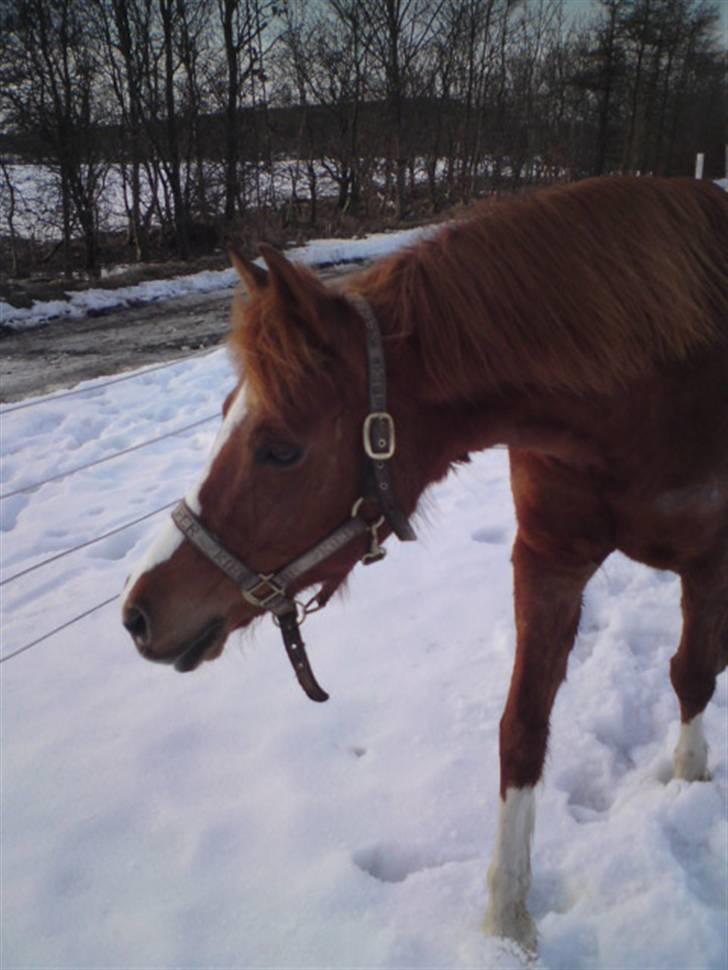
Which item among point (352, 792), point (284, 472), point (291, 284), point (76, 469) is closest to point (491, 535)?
point (352, 792)

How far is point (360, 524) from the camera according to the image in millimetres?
1334

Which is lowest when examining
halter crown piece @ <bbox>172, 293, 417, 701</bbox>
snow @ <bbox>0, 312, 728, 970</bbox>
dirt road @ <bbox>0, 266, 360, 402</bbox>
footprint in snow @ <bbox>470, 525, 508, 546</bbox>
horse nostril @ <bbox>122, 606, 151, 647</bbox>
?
dirt road @ <bbox>0, 266, 360, 402</bbox>

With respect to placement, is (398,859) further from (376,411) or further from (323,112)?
(323,112)

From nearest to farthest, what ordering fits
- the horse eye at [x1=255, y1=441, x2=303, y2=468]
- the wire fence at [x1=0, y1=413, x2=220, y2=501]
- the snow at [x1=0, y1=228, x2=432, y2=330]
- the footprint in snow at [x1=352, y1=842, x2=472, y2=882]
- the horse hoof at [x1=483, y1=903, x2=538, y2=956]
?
the horse eye at [x1=255, y1=441, x2=303, y2=468]
the horse hoof at [x1=483, y1=903, x2=538, y2=956]
the footprint in snow at [x1=352, y1=842, x2=472, y2=882]
the wire fence at [x1=0, y1=413, x2=220, y2=501]
the snow at [x1=0, y1=228, x2=432, y2=330]

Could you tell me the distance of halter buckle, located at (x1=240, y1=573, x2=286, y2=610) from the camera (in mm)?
1329

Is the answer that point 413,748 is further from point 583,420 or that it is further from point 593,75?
point 593,75

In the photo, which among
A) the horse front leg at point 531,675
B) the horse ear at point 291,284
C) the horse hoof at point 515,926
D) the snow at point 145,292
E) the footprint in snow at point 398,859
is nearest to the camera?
the horse ear at point 291,284

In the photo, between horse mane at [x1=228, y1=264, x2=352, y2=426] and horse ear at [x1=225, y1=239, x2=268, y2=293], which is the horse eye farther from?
horse ear at [x1=225, y1=239, x2=268, y2=293]

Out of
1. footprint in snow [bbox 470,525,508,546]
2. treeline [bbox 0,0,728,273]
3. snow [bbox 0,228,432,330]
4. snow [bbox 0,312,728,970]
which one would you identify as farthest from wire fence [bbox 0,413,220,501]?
treeline [bbox 0,0,728,273]

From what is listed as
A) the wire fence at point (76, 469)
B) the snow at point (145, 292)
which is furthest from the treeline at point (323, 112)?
the wire fence at point (76, 469)

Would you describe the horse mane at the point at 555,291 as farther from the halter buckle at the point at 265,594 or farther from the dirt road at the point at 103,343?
the dirt road at the point at 103,343

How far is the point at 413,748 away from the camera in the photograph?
226 centimetres

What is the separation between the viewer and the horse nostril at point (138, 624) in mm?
1298

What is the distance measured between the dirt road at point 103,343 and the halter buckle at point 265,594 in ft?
21.1
